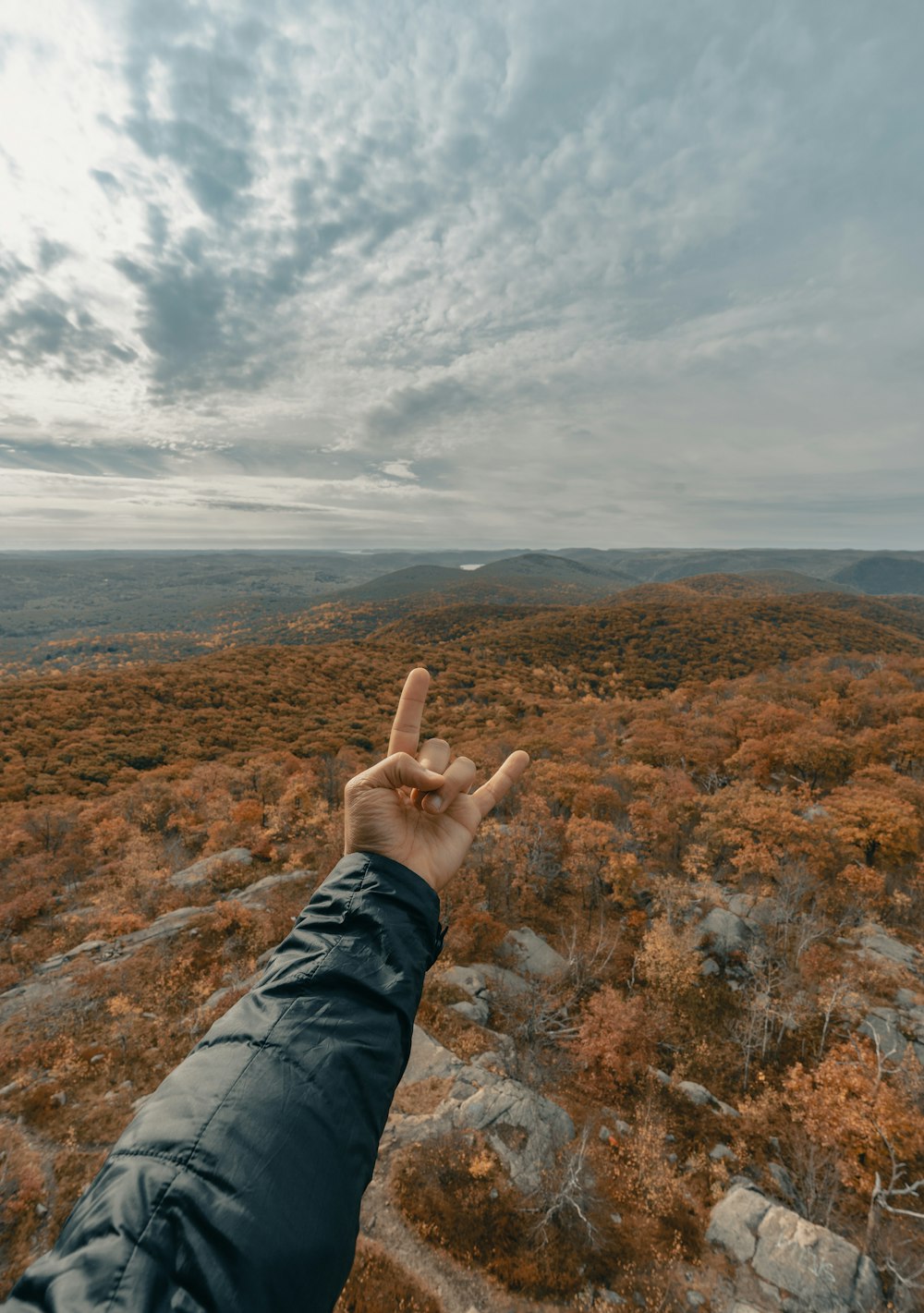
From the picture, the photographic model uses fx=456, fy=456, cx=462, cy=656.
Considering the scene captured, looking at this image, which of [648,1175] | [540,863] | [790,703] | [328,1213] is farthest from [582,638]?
[328,1213]

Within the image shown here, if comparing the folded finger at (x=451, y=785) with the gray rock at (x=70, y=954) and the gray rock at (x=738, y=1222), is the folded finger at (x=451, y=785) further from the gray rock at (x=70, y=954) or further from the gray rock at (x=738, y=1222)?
the gray rock at (x=70, y=954)

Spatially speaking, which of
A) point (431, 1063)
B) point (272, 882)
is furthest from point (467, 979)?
point (272, 882)

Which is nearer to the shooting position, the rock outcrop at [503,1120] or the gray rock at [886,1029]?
the rock outcrop at [503,1120]

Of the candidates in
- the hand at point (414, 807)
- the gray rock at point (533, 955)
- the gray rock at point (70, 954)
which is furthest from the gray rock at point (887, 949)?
the gray rock at point (70, 954)

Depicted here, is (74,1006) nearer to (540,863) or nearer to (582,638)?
(540,863)

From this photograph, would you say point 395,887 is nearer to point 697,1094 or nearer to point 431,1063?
point 431,1063

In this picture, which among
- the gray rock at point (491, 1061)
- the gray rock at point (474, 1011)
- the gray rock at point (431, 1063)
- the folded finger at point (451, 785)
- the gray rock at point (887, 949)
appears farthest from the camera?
the gray rock at point (887, 949)
